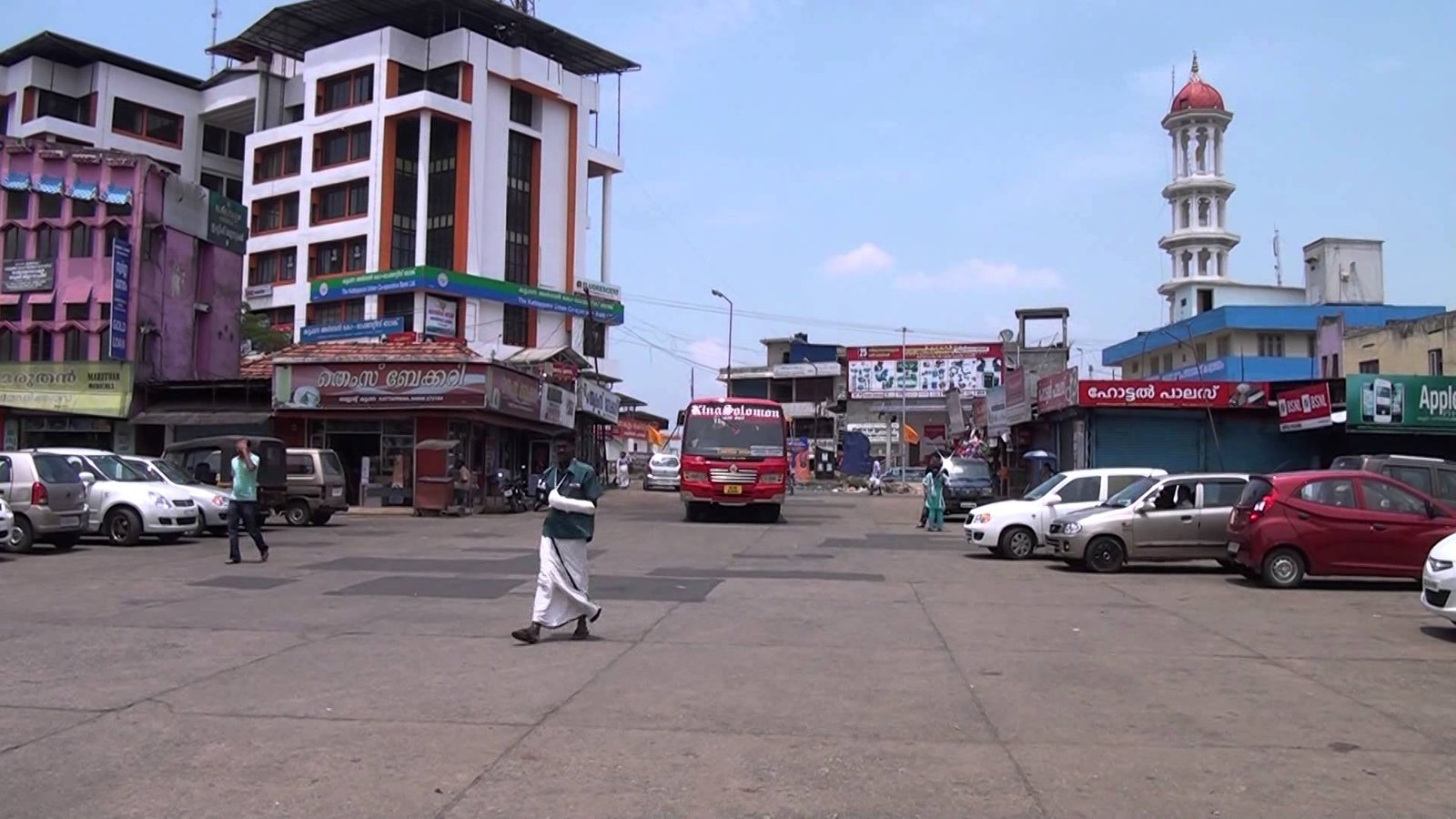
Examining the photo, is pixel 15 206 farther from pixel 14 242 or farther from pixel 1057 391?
pixel 1057 391

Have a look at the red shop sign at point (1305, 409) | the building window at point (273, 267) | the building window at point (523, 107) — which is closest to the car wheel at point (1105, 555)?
the red shop sign at point (1305, 409)

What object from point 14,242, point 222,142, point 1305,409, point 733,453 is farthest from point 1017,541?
point 222,142

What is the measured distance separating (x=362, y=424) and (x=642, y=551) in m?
17.5

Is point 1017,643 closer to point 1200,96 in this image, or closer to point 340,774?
point 340,774

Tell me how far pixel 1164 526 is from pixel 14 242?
118 feet

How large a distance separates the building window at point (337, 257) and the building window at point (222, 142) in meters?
15.9

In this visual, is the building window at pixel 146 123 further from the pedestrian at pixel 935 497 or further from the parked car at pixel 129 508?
the pedestrian at pixel 935 497

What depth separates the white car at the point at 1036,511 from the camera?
67.3 ft

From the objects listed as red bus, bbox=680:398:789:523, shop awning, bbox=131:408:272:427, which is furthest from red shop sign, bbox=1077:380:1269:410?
shop awning, bbox=131:408:272:427

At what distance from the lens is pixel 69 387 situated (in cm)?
3653

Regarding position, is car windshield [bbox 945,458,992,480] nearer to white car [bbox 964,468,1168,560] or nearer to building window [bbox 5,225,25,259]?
white car [bbox 964,468,1168,560]

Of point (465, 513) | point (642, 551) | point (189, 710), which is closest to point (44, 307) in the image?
point (465, 513)

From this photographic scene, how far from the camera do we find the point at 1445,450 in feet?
103

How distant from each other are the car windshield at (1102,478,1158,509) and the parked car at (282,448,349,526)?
1815 centimetres
